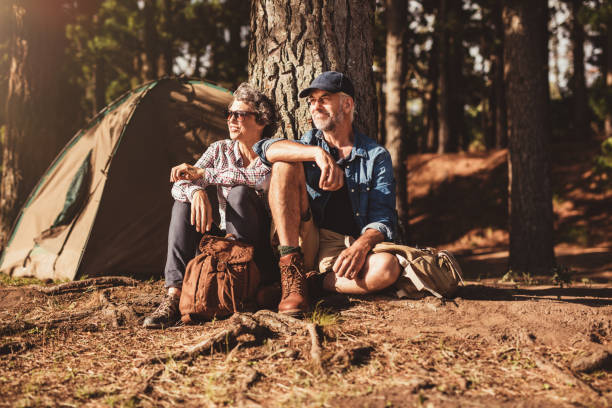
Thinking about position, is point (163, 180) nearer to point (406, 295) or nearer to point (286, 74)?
point (286, 74)

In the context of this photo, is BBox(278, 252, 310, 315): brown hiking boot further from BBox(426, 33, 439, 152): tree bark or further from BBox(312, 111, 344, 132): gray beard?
BBox(426, 33, 439, 152): tree bark

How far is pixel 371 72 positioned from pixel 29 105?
5.72 meters

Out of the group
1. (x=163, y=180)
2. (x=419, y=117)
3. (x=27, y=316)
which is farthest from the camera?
(x=419, y=117)

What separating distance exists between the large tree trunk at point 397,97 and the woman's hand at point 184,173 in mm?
5158

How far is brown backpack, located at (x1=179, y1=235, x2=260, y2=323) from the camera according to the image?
3.14 metres

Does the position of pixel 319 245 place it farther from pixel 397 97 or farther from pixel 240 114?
pixel 397 97

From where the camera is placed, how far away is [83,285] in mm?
4711

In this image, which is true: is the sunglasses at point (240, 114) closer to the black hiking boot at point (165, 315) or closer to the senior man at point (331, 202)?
the senior man at point (331, 202)

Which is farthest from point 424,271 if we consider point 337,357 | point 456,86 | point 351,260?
point 456,86

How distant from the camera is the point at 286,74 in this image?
4.15 metres

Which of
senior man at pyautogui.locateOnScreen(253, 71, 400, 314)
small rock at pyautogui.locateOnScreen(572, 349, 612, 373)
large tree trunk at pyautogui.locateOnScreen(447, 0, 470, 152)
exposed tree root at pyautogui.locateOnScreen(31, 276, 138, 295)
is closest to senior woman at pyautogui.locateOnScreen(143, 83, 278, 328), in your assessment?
A: senior man at pyautogui.locateOnScreen(253, 71, 400, 314)

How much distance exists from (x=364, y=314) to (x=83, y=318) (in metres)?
1.95

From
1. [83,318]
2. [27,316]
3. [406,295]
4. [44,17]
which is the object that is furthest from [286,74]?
[44,17]

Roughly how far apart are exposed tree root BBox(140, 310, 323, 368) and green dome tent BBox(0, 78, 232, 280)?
10.1 feet
